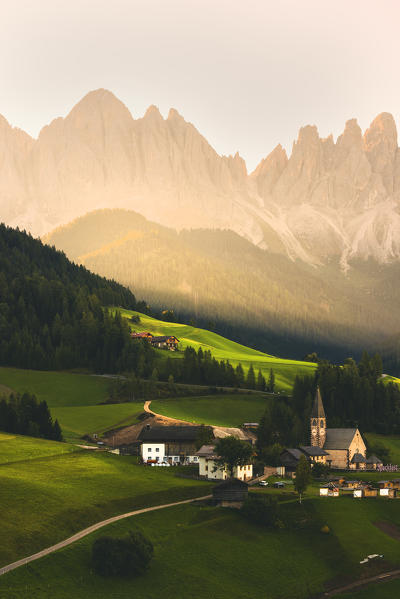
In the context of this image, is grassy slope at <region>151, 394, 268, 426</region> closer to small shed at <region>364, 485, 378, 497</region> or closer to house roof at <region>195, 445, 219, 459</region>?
house roof at <region>195, 445, 219, 459</region>

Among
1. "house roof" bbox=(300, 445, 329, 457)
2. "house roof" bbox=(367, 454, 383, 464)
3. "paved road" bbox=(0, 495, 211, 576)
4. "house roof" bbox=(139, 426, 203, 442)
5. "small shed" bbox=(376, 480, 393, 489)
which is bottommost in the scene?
"paved road" bbox=(0, 495, 211, 576)

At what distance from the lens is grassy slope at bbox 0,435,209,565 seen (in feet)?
248

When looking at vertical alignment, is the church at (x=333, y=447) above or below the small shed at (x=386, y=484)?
above

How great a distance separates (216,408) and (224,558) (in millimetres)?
94283

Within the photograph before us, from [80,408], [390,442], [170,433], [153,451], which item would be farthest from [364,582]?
[80,408]

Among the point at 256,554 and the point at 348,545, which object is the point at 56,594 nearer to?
the point at 256,554

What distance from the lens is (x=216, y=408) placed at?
174750 mm

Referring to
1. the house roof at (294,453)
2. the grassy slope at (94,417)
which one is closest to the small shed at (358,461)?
the house roof at (294,453)

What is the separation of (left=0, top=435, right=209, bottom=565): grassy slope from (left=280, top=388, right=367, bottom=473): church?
32.0m

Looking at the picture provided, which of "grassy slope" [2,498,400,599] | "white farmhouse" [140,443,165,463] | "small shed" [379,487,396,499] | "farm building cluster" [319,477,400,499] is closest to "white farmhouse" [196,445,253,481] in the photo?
"farm building cluster" [319,477,400,499]

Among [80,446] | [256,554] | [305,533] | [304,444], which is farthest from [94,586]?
[304,444]

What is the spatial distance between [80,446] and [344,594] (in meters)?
61.2

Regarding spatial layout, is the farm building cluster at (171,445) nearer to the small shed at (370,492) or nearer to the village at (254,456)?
the village at (254,456)

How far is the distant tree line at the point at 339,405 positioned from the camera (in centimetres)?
15975
